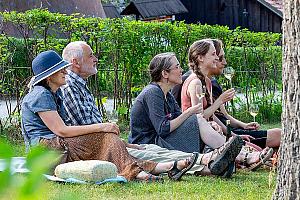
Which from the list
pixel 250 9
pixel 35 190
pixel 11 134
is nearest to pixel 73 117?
pixel 11 134

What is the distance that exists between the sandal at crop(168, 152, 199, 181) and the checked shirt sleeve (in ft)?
2.97

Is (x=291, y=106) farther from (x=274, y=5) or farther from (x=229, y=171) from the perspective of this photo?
(x=274, y=5)

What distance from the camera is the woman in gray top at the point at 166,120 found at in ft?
23.5

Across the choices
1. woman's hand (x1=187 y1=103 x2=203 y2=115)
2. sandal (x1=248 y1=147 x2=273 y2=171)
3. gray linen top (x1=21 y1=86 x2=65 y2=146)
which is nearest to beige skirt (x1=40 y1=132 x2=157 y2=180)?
gray linen top (x1=21 y1=86 x2=65 y2=146)

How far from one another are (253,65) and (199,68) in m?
6.48

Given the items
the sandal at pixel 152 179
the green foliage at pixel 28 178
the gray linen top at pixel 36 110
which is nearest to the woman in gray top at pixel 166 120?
the sandal at pixel 152 179

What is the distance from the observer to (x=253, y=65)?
14141mm

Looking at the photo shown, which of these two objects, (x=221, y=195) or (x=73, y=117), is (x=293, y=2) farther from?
(x=73, y=117)

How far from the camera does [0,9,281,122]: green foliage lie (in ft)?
34.0

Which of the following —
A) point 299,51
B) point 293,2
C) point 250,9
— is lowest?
point 250,9

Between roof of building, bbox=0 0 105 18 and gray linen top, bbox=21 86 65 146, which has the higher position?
gray linen top, bbox=21 86 65 146

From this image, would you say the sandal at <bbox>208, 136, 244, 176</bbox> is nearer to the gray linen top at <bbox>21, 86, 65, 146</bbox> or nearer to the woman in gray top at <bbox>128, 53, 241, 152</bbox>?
the woman in gray top at <bbox>128, 53, 241, 152</bbox>

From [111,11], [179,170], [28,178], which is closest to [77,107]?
[179,170]

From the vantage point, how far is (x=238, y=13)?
1155 inches
